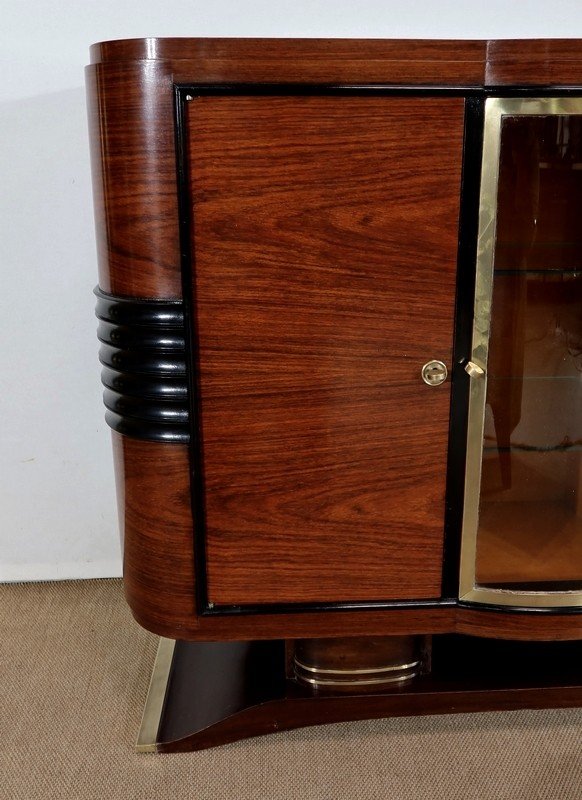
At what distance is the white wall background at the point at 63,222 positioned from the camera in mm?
1398

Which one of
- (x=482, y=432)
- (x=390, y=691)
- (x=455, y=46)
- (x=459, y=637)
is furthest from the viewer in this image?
(x=459, y=637)

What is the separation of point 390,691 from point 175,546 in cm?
41

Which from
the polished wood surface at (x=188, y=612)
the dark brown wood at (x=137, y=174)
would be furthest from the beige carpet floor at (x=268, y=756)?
the dark brown wood at (x=137, y=174)

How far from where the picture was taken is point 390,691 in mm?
1238

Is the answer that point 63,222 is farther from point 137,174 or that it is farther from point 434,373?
point 434,373

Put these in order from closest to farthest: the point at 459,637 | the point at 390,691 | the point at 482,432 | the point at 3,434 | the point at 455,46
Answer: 1. the point at 455,46
2. the point at 482,432
3. the point at 390,691
4. the point at 459,637
5. the point at 3,434

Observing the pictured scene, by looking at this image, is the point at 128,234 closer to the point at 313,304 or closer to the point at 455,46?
the point at 313,304

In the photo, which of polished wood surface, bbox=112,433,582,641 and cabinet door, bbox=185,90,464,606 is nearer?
cabinet door, bbox=185,90,464,606

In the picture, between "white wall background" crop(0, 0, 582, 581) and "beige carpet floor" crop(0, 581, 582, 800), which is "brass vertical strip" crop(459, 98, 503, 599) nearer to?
"beige carpet floor" crop(0, 581, 582, 800)

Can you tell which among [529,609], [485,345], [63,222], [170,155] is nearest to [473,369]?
[485,345]

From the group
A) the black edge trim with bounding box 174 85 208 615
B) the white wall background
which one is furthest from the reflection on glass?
the white wall background

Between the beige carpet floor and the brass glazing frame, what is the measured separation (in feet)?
Result: 0.76

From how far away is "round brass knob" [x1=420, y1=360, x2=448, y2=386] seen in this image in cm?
106

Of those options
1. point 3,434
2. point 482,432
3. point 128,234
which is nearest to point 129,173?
point 128,234
